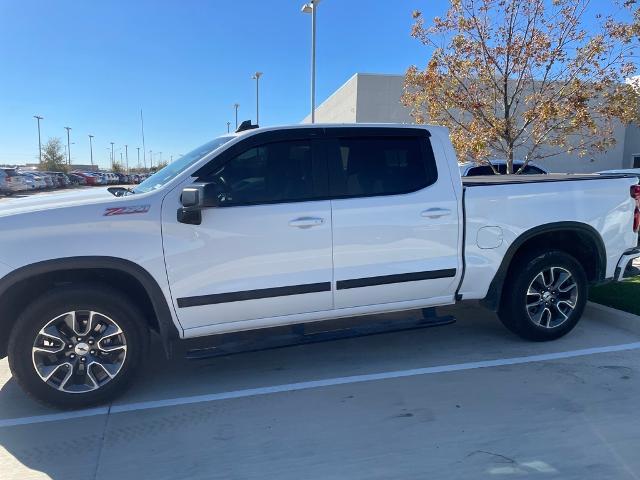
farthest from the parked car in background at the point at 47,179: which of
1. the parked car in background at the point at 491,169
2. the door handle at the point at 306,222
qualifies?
the door handle at the point at 306,222

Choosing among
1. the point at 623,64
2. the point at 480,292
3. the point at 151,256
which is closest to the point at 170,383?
the point at 151,256

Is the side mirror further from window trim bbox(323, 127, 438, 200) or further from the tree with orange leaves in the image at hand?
the tree with orange leaves

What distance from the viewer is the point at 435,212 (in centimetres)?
429

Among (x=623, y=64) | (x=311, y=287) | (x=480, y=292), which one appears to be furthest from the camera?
(x=623, y=64)

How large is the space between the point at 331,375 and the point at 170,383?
1288 millimetres

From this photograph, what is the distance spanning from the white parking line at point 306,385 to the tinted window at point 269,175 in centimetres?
143

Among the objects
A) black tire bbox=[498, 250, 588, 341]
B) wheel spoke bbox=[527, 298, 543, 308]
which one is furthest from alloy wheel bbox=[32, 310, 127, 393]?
wheel spoke bbox=[527, 298, 543, 308]

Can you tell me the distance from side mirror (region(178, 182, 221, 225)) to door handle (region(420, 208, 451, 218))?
1.67 m

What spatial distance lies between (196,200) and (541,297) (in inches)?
127

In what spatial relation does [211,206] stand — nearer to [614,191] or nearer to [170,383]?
[170,383]

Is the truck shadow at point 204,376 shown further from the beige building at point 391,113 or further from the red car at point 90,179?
the red car at point 90,179

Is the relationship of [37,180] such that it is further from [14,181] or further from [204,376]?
[204,376]

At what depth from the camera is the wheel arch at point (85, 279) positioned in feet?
11.3

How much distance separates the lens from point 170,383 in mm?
4195
